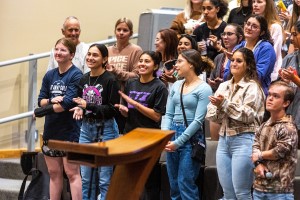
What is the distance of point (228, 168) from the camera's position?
4.77m

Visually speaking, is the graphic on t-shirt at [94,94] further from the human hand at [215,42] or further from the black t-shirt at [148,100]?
the human hand at [215,42]

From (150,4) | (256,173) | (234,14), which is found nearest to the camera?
(256,173)

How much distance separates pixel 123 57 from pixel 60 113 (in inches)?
38.1

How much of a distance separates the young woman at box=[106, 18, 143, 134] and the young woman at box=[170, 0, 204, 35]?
56cm

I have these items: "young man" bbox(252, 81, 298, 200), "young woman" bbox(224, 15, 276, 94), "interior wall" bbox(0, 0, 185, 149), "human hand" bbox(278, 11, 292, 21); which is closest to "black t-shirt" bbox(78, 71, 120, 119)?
"young woman" bbox(224, 15, 276, 94)

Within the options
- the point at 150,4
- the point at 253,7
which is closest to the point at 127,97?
the point at 253,7

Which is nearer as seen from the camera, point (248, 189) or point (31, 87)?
point (248, 189)

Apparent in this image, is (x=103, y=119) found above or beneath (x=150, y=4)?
beneath

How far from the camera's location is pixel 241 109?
4688mm

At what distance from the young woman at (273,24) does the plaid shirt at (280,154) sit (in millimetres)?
1305

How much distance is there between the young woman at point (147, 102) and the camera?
212 inches

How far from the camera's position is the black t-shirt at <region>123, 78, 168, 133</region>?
5.42 metres

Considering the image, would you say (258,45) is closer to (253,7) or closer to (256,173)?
(253,7)

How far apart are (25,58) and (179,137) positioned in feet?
8.25
